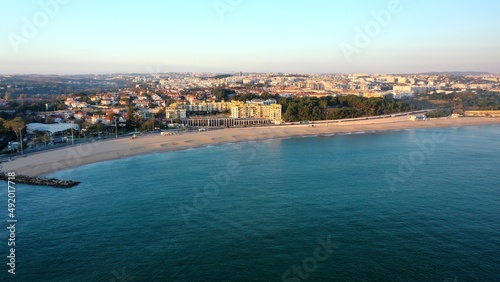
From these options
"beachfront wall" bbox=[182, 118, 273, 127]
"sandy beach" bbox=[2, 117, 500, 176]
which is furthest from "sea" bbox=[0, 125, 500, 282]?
"beachfront wall" bbox=[182, 118, 273, 127]

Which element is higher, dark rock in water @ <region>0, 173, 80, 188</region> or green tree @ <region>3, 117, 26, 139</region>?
green tree @ <region>3, 117, 26, 139</region>

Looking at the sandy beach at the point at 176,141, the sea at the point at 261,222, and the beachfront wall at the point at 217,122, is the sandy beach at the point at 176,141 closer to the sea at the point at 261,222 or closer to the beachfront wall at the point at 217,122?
the sea at the point at 261,222

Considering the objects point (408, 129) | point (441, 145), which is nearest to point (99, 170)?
point (441, 145)

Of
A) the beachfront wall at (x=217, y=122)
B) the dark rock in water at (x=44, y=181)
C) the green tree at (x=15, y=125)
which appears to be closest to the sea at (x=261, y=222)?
the dark rock in water at (x=44, y=181)

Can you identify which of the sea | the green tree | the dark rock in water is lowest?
the sea

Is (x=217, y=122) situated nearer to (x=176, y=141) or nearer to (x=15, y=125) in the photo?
(x=176, y=141)

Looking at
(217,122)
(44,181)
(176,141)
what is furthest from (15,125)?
(217,122)

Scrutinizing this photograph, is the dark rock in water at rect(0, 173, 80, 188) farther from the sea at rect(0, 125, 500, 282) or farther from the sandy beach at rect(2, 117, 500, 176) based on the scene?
the sandy beach at rect(2, 117, 500, 176)
